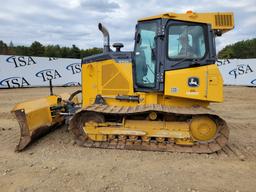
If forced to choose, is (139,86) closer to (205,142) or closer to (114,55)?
(114,55)

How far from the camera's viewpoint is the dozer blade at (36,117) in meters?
5.18

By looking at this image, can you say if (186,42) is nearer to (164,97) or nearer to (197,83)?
(197,83)

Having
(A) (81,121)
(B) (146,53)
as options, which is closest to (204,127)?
(B) (146,53)

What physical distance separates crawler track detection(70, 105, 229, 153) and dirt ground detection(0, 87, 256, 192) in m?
0.14

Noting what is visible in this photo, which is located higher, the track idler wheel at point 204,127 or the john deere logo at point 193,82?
the john deere logo at point 193,82

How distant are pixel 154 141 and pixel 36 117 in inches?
106

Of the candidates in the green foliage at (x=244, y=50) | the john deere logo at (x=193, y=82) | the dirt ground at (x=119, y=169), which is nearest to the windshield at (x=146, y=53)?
the john deere logo at (x=193, y=82)

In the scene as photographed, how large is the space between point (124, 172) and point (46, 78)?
1738 cm

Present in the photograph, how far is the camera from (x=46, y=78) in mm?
20031

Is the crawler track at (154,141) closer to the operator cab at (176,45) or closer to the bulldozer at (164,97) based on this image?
the bulldozer at (164,97)

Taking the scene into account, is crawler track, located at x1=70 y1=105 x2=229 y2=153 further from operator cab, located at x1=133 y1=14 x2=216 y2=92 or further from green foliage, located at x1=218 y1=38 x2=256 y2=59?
green foliage, located at x1=218 y1=38 x2=256 y2=59

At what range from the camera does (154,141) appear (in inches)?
204

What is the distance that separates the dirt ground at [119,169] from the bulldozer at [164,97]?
0.89 feet

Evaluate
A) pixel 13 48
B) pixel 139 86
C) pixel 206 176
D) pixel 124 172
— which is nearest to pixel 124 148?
pixel 124 172
